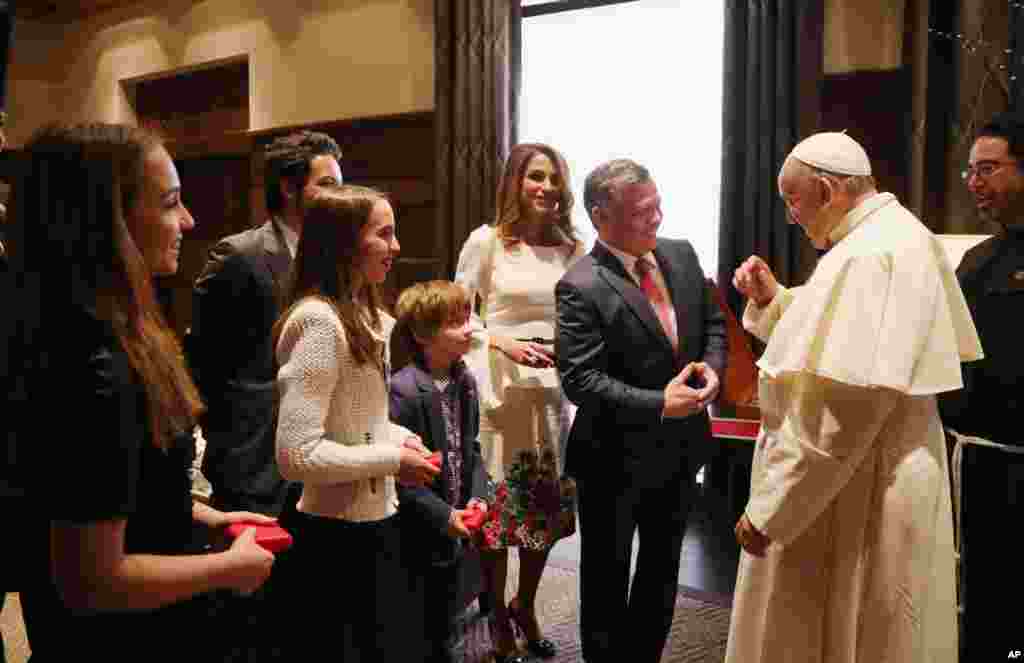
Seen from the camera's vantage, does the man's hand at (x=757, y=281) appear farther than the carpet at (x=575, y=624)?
No

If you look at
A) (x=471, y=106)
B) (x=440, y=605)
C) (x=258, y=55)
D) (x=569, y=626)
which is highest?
(x=258, y=55)

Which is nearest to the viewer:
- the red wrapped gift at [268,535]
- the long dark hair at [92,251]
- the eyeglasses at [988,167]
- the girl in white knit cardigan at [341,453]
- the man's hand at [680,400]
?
the long dark hair at [92,251]

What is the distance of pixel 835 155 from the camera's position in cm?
198

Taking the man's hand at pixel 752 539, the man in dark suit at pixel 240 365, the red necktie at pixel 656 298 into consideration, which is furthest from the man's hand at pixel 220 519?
the red necktie at pixel 656 298

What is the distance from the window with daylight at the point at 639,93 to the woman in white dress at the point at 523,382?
146 centimetres

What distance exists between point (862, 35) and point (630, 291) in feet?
7.87

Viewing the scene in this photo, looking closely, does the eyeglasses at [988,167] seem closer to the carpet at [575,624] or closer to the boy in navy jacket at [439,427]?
the boy in navy jacket at [439,427]

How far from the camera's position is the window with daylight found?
4598 millimetres

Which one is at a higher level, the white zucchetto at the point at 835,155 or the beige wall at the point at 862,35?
the beige wall at the point at 862,35

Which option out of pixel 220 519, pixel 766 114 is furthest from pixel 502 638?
pixel 766 114

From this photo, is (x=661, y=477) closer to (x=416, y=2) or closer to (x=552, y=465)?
(x=552, y=465)

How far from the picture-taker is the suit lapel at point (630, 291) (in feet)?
7.88

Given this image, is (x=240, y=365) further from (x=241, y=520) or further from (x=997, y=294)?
(x=997, y=294)

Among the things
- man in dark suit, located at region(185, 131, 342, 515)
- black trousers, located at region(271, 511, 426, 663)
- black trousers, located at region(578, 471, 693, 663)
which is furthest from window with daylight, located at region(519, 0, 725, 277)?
black trousers, located at region(271, 511, 426, 663)
